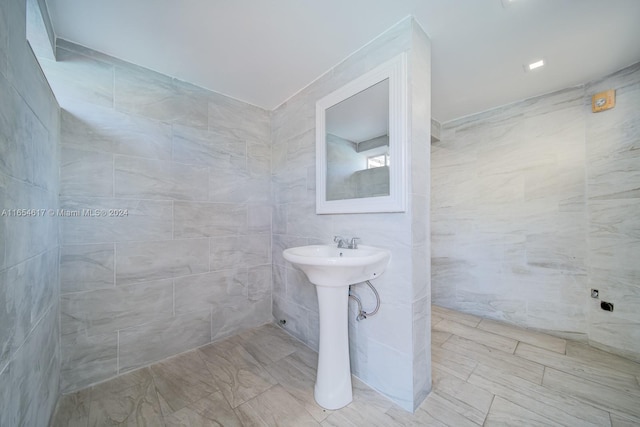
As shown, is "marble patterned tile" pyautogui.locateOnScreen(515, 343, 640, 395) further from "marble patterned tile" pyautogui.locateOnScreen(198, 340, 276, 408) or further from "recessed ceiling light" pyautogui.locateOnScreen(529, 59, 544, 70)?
"recessed ceiling light" pyautogui.locateOnScreen(529, 59, 544, 70)

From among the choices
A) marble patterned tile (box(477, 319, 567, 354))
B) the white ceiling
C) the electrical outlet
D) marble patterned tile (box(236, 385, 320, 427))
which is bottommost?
marble patterned tile (box(236, 385, 320, 427))

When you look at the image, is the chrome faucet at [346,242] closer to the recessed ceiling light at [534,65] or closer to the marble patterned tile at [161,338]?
the marble patterned tile at [161,338]

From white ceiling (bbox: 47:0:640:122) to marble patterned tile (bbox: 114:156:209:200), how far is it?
73 centimetres

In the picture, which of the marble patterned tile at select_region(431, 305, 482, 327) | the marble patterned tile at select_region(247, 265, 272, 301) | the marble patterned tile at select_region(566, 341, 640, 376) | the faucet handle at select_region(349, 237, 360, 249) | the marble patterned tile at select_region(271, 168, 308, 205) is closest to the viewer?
the faucet handle at select_region(349, 237, 360, 249)

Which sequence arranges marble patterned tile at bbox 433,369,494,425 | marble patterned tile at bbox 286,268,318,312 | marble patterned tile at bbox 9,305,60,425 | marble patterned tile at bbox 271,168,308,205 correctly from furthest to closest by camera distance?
marble patterned tile at bbox 271,168,308,205
marble patterned tile at bbox 286,268,318,312
marble patterned tile at bbox 433,369,494,425
marble patterned tile at bbox 9,305,60,425

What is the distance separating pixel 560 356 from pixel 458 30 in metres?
2.49

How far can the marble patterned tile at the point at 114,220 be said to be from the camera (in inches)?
56.1

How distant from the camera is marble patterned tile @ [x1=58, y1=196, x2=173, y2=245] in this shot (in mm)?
1426

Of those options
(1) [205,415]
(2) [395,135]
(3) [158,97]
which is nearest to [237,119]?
(3) [158,97]

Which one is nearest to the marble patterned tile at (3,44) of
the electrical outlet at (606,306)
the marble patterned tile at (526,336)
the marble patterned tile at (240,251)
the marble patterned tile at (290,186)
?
the marble patterned tile at (240,251)

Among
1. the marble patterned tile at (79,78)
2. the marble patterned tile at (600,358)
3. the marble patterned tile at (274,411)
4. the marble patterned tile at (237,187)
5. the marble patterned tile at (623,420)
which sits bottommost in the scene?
the marble patterned tile at (623,420)

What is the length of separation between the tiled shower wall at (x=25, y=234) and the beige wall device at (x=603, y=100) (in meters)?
3.47

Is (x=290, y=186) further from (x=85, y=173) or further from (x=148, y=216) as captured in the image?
(x=85, y=173)

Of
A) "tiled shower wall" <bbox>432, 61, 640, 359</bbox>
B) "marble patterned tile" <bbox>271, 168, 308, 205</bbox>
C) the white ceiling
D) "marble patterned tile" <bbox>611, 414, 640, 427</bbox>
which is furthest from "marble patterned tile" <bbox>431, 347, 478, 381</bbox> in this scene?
the white ceiling
